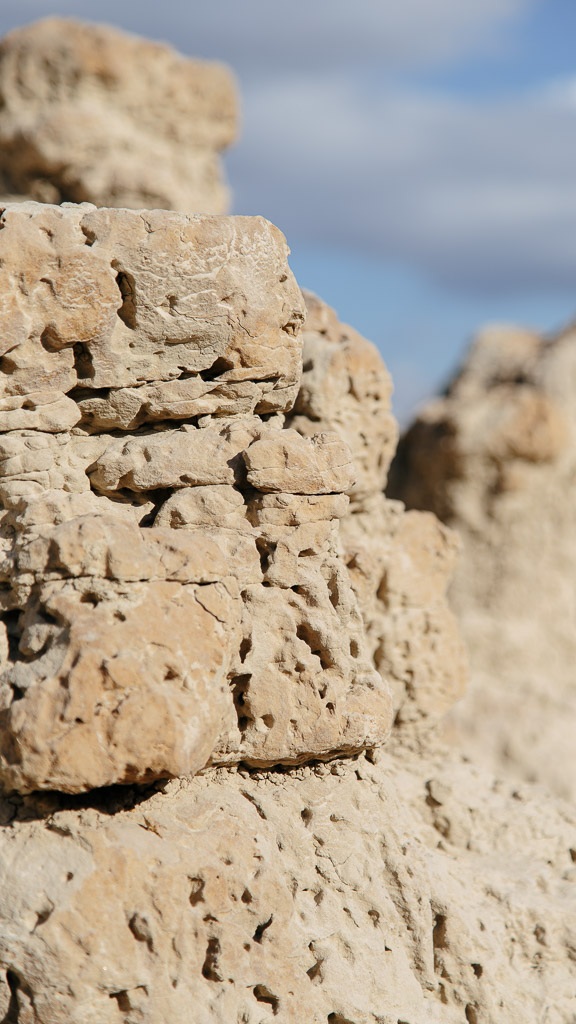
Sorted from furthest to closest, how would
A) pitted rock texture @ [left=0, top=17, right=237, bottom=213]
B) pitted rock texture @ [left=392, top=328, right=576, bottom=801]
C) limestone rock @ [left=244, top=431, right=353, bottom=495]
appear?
pitted rock texture @ [left=0, top=17, right=237, bottom=213]
pitted rock texture @ [left=392, top=328, right=576, bottom=801]
limestone rock @ [left=244, top=431, right=353, bottom=495]

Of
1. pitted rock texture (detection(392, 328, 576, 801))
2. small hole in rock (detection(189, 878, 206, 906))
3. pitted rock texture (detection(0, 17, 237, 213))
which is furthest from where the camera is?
pitted rock texture (detection(0, 17, 237, 213))

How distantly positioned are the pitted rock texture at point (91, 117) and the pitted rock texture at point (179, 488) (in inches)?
237

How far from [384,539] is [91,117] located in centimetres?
599

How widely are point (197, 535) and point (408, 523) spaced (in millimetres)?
1891

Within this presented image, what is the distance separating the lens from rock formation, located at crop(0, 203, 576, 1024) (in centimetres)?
288

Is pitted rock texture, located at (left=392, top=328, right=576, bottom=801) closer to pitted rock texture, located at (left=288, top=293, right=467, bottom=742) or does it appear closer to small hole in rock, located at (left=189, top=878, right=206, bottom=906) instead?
pitted rock texture, located at (left=288, top=293, right=467, bottom=742)

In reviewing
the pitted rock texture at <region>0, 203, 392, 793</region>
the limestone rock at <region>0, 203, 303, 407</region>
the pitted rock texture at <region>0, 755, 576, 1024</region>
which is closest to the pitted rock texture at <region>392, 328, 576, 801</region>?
the pitted rock texture at <region>0, 755, 576, 1024</region>

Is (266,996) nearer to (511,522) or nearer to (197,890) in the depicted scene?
(197,890)

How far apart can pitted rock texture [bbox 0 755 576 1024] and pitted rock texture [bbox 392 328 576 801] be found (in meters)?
5.05

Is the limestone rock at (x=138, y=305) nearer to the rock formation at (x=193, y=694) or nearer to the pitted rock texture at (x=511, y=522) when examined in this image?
the rock formation at (x=193, y=694)

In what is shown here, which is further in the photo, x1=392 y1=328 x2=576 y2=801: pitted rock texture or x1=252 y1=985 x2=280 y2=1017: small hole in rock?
x1=392 y1=328 x2=576 y2=801: pitted rock texture

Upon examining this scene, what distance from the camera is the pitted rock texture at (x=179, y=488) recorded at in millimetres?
2975

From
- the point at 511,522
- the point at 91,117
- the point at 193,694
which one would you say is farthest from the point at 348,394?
the point at 91,117

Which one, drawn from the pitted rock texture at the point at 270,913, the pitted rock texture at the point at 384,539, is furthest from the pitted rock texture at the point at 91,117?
the pitted rock texture at the point at 270,913
